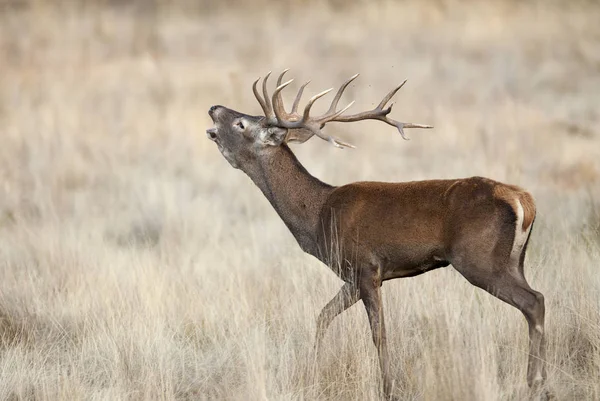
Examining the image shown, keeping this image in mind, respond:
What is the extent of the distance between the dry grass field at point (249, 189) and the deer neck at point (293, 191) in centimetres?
59

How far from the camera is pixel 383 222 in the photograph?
6059mm

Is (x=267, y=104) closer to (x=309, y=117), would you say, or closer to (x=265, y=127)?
(x=265, y=127)

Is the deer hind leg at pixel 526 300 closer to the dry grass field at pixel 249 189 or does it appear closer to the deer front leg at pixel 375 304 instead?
the dry grass field at pixel 249 189

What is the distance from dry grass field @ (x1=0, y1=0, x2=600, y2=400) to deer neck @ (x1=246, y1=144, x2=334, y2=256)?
0.59 m

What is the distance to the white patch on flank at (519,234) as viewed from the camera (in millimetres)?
5621

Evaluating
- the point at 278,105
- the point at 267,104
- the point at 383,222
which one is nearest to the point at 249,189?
the point at 278,105

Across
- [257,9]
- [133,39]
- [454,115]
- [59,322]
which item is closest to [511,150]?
[454,115]

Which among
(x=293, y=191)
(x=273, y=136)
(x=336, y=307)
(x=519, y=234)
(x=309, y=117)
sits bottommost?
(x=336, y=307)

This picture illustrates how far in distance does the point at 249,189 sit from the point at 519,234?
22.7 feet

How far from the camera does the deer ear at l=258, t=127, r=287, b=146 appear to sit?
22.4 ft

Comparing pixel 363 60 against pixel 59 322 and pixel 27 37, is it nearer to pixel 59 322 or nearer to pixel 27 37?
pixel 27 37

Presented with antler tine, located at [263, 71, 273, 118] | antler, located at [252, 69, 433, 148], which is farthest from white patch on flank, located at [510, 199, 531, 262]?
antler tine, located at [263, 71, 273, 118]

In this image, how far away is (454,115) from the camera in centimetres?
1592

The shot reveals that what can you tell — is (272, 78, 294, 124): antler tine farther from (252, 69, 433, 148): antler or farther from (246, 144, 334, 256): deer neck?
(246, 144, 334, 256): deer neck
